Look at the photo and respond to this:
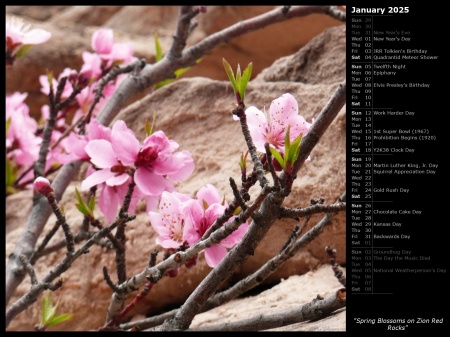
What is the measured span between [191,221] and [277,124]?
0.15 metres

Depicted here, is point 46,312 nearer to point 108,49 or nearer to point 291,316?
point 291,316

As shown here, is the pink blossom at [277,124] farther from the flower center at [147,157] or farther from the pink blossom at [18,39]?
the pink blossom at [18,39]

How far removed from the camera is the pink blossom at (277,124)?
28.4 inches

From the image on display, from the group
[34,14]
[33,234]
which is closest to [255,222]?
[33,234]

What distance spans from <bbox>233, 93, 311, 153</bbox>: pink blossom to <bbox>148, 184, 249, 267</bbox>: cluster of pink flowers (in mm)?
94

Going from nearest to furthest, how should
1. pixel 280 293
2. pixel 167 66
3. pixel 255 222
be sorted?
1. pixel 255 222
2. pixel 280 293
3. pixel 167 66

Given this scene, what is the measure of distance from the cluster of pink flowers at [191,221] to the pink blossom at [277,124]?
9cm

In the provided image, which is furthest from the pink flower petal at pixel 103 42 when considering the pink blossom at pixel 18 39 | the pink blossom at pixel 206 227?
the pink blossom at pixel 206 227

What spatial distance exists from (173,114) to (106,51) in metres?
0.19

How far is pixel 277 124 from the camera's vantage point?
0.73 meters

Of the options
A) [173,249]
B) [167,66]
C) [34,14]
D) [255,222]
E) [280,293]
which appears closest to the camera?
[255,222]

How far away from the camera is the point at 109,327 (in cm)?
84

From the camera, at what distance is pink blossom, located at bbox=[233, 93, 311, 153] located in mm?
722
